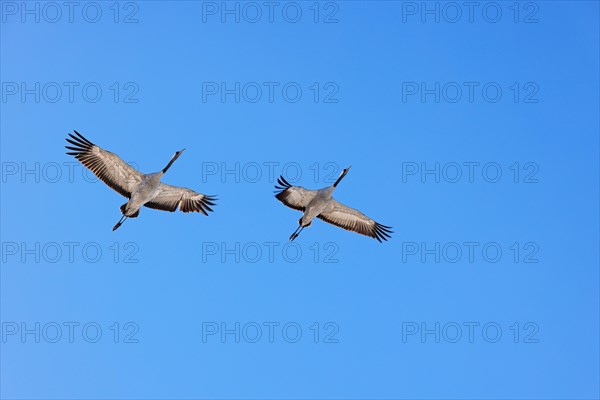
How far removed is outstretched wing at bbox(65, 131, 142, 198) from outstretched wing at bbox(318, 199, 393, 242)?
704 cm

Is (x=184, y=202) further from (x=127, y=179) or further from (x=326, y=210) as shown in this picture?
(x=326, y=210)

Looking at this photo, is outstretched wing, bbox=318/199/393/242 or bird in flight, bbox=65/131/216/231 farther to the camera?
outstretched wing, bbox=318/199/393/242

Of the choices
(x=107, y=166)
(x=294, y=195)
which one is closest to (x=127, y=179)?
(x=107, y=166)

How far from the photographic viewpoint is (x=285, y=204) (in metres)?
28.7

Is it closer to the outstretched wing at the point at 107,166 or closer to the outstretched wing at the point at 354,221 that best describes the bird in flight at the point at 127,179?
the outstretched wing at the point at 107,166

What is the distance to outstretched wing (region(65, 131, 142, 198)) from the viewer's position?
27109 mm

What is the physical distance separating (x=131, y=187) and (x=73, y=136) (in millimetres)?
2594

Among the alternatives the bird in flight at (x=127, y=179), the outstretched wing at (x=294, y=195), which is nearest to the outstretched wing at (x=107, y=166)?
the bird in flight at (x=127, y=179)

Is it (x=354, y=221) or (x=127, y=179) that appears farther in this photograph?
(x=354, y=221)

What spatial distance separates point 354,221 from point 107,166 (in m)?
9.21

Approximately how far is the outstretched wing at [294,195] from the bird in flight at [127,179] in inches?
128

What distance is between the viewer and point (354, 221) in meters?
30.5

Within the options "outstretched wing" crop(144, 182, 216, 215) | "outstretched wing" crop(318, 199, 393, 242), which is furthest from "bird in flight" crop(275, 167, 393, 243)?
"outstretched wing" crop(144, 182, 216, 215)

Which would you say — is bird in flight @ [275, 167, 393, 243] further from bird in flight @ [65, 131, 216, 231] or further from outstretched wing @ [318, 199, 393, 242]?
bird in flight @ [65, 131, 216, 231]
